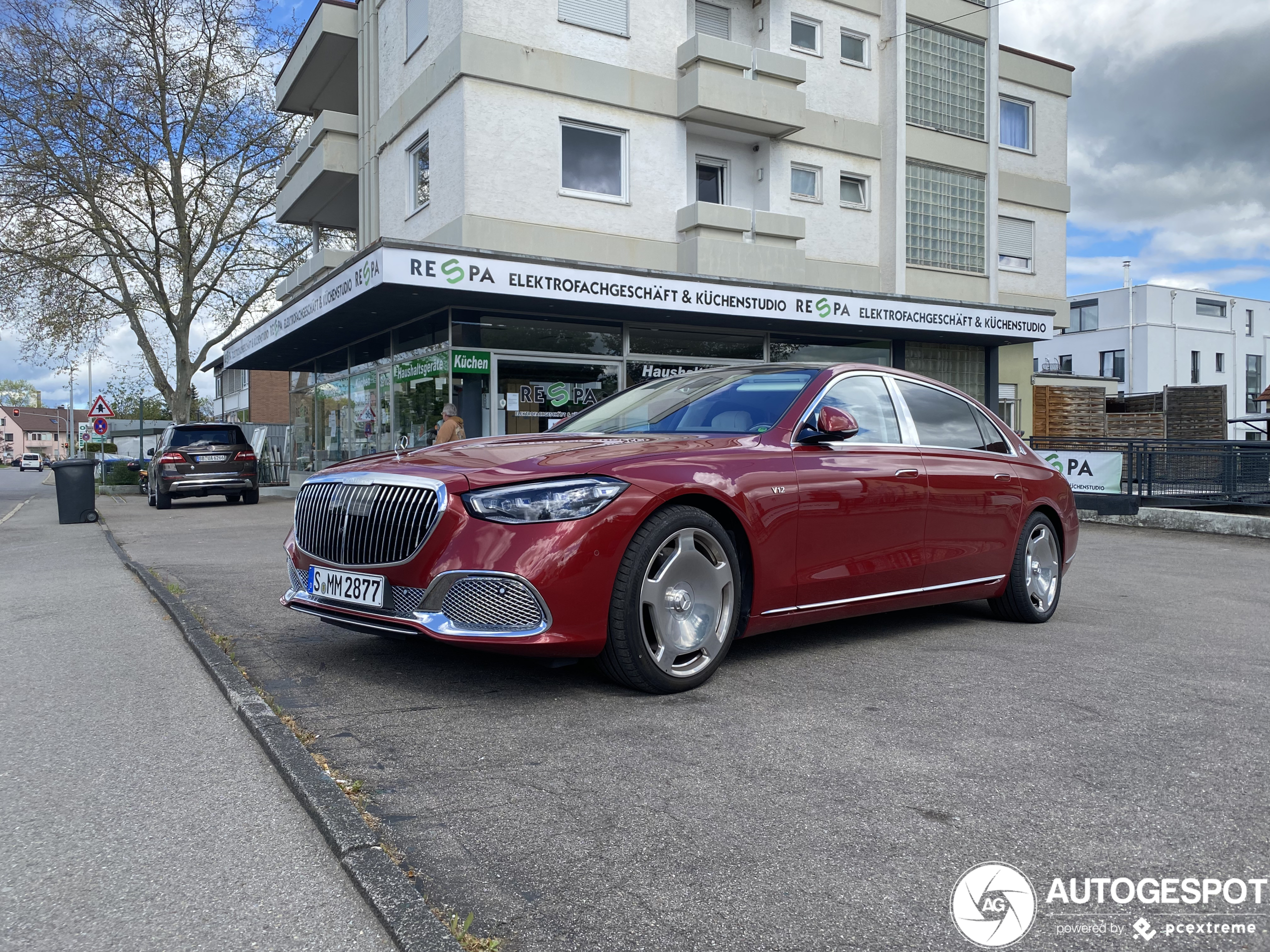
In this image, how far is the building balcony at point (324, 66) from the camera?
2238cm

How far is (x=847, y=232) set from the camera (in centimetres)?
2209

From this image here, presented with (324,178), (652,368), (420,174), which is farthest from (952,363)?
(324,178)

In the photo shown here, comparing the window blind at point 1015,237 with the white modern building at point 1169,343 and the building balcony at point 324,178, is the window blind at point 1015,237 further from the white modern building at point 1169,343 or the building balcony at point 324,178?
the white modern building at point 1169,343

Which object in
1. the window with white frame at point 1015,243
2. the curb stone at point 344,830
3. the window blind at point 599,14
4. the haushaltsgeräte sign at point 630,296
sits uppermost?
the window blind at point 599,14

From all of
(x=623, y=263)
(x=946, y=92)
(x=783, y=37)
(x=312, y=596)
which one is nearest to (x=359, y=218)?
(x=623, y=263)

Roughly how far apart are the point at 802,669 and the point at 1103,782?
1.75 metres

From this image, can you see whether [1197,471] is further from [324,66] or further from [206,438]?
[324,66]

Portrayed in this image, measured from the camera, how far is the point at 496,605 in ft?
12.8

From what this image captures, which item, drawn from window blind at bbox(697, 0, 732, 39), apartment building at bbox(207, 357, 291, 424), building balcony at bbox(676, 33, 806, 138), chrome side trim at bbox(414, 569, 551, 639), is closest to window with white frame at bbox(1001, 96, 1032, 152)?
building balcony at bbox(676, 33, 806, 138)

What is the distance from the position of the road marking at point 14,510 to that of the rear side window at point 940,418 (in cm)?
1612

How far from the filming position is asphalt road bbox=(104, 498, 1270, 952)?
2.39 m

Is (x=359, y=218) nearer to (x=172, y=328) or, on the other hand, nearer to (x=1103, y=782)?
(x=172, y=328)

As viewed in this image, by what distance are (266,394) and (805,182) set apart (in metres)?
49.0

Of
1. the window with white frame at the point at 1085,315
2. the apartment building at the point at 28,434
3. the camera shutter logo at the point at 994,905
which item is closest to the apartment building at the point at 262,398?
the window with white frame at the point at 1085,315
